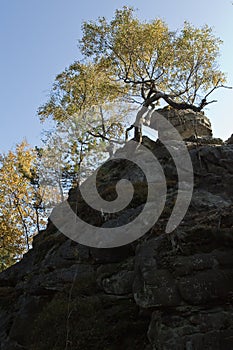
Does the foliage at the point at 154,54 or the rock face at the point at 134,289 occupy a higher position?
the foliage at the point at 154,54

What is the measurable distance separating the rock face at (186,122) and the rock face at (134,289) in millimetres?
13927

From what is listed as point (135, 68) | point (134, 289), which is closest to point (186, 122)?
point (135, 68)

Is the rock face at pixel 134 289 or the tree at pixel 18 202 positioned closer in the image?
the rock face at pixel 134 289

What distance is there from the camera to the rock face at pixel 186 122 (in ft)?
103

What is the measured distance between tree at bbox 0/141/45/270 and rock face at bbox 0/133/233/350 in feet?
43.3

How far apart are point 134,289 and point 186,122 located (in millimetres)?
25201

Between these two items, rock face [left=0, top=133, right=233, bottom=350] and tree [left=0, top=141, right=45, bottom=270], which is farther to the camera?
tree [left=0, top=141, right=45, bottom=270]

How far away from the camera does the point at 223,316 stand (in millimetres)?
7465

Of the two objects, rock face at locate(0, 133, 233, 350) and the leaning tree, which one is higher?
the leaning tree

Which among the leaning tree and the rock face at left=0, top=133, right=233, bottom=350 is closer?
the rock face at left=0, top=133, right=233, bottom=350

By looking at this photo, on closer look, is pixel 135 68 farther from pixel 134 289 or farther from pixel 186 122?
pixel 134 289

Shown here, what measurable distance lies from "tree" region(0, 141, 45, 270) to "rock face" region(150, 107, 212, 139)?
42.8 feet

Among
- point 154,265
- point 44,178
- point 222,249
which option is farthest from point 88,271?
point 44,178

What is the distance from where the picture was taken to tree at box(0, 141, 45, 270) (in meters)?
31.1
